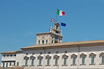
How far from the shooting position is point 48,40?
251 ft

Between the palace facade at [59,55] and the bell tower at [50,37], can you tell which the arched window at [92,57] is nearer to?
the palace facade at [59,55]

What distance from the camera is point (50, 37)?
253 ft

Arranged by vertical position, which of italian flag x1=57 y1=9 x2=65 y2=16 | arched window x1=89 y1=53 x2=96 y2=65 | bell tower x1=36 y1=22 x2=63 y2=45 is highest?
italian flag x1=57 y1=9 x2=65 y2=16

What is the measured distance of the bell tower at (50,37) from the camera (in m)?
76.9

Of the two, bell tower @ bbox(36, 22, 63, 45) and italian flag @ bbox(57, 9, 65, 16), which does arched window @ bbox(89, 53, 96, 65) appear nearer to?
bell tower @ bbox(36, 22, 63, 45)

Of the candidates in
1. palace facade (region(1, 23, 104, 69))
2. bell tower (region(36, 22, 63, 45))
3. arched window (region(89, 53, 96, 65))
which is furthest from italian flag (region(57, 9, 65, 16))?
arched window (region(89, 53, 96, 65))

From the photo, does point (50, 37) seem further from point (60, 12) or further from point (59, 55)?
point (59, 55)

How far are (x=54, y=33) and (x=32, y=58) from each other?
15.8m

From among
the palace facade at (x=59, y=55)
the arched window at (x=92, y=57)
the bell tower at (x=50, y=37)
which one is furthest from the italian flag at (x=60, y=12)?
the arched window at (x=92, y=57)

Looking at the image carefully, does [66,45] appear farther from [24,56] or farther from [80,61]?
[24,56]

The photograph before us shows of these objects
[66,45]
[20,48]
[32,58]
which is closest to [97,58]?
[66,45]

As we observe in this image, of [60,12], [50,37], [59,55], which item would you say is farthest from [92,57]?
[60,12]

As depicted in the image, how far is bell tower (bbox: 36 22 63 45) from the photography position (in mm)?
76938

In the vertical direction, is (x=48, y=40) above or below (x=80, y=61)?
above
